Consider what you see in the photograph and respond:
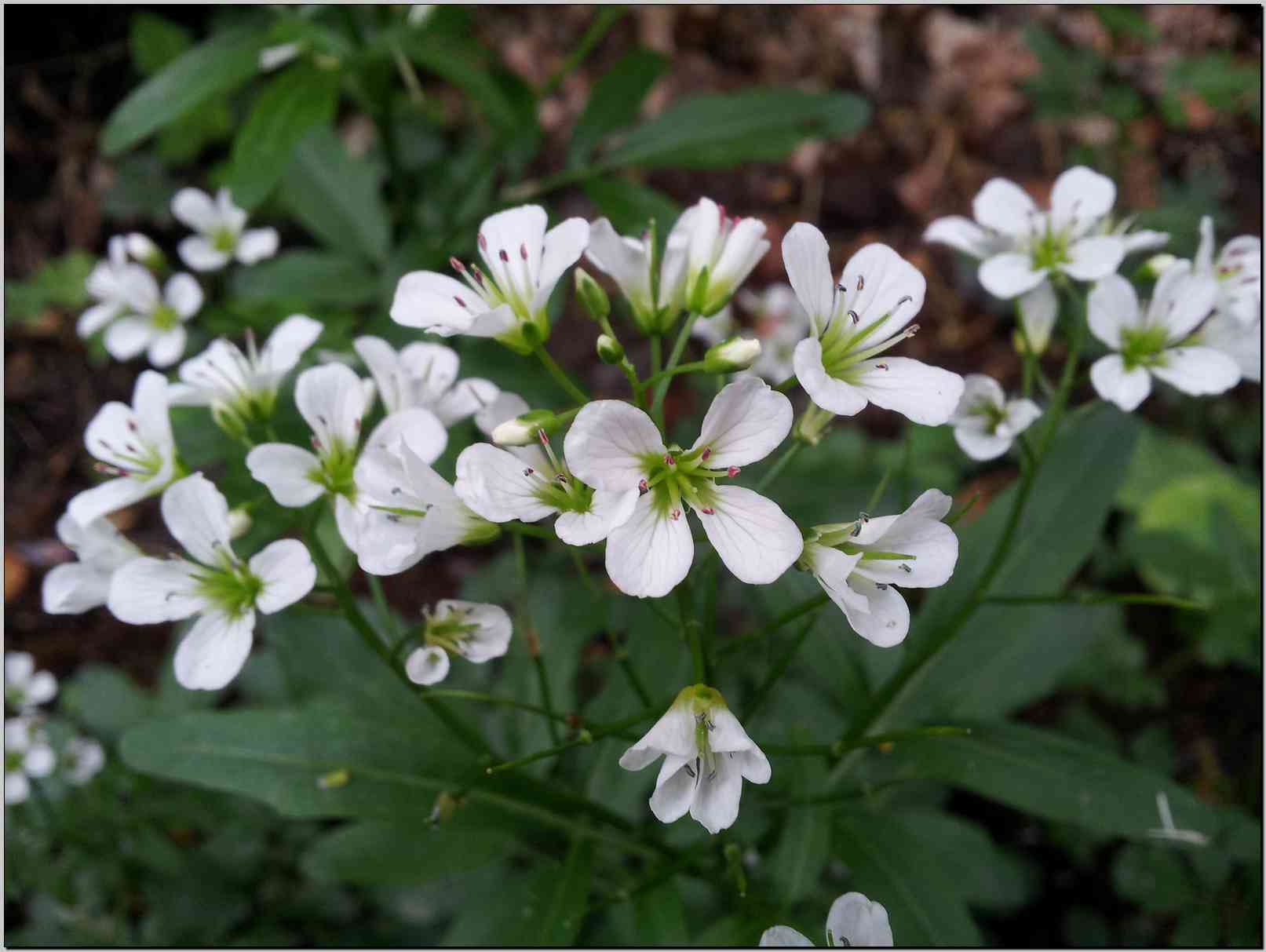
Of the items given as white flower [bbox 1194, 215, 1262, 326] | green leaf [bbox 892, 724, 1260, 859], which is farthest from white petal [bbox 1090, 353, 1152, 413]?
green leaf [bbox 892, 724, 1260, 859]

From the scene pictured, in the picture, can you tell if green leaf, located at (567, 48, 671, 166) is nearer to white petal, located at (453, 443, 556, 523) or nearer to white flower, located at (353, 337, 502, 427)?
white flower, located at (353, 337, 502, 427)

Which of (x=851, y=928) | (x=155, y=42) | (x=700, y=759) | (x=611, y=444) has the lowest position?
(x=851, y=928)

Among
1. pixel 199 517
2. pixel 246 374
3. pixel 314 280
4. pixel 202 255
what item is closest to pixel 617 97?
pixel 314 280

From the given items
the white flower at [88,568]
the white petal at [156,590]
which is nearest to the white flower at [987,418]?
the white petal at [156,590]

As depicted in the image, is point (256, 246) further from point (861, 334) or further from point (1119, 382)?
point (1119, 382)

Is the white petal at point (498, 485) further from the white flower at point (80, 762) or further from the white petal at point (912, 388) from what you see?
the white flower at point (80, 762)

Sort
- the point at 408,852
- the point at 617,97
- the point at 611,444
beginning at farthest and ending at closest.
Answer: the point at 617,97
the point at 408,852
the point at 611,444
